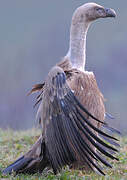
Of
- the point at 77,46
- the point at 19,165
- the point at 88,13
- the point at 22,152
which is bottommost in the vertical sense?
the point at 22,152

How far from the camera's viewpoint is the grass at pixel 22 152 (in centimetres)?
460

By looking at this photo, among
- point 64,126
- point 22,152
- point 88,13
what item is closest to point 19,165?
point 64,126

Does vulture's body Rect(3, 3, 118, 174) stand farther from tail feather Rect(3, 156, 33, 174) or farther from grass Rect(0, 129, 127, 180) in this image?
grass Rect(0, 129, 127, 180)

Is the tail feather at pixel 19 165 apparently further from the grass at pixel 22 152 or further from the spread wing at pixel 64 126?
the spread wing at pixel 64 126

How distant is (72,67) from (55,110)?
67cm

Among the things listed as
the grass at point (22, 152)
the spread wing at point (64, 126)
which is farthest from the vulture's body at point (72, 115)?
the grass at point (22, 152)

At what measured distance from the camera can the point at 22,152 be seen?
5.97 meters

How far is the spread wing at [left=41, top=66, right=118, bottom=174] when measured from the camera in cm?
439

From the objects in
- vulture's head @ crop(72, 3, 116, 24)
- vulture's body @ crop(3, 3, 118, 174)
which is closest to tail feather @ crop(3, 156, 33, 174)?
vulture's body @ crop(3, 3, 118, 174)

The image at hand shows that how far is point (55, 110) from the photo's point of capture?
4.51 metres

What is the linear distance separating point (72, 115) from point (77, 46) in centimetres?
92

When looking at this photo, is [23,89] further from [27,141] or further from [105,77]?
[27,141]

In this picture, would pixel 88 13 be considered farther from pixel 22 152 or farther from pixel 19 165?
pixel 22 152

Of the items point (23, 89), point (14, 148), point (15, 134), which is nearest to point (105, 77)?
point (23, 89)
